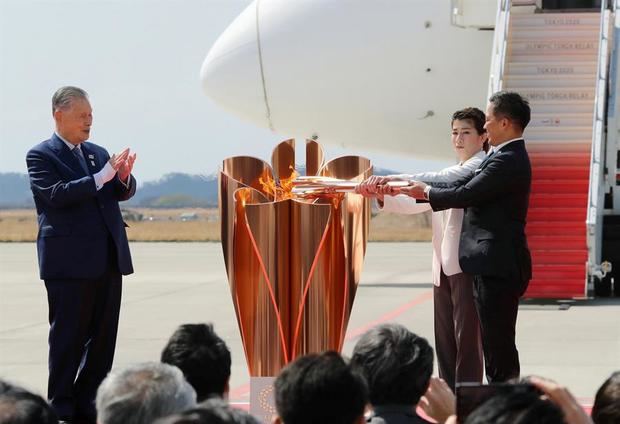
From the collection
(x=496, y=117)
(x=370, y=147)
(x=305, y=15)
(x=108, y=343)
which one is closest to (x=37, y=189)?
(x=108, y=343)

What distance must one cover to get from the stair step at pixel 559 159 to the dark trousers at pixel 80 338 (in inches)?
341

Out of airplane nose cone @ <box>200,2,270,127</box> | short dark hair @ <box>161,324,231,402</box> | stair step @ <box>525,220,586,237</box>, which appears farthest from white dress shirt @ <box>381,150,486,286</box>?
airplane nose cone @ <box>200,2,270,127</box>

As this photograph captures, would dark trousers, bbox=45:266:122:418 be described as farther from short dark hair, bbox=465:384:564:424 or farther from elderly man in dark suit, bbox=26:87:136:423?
short dark hair, bbox=465:384:564:424

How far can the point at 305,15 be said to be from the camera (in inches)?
630

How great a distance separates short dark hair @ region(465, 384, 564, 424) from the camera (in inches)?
97.2

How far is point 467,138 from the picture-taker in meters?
5.90

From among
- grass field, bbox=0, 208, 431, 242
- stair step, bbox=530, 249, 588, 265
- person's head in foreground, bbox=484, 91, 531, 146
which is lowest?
grass field, bbox=0, 208, 431, 242

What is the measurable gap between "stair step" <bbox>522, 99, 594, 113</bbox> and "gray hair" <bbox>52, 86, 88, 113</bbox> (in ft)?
30.0

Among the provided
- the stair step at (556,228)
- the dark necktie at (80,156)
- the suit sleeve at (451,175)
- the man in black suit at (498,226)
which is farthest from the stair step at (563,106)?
the dark necktie at (80,156)

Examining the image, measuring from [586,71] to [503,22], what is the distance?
118 cm

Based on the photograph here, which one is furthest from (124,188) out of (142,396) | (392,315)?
(392,315)

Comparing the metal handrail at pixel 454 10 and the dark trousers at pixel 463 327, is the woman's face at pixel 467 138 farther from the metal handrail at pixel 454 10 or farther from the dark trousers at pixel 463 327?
the metal handrail at pixel 454 10

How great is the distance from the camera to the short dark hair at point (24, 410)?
2.84 metres

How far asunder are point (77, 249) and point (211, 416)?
316 cm
